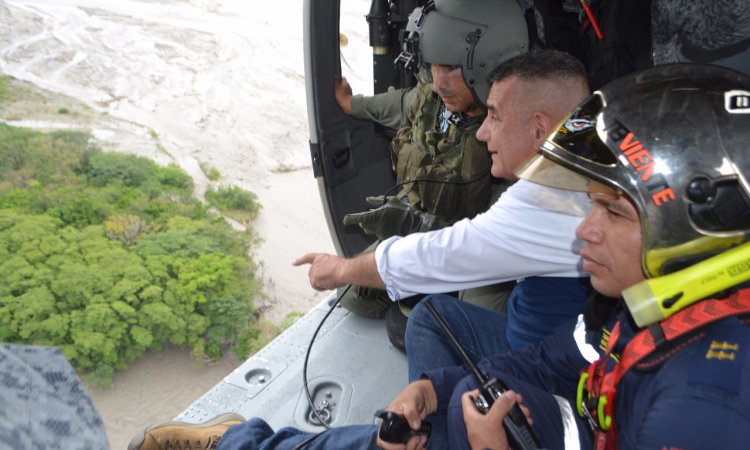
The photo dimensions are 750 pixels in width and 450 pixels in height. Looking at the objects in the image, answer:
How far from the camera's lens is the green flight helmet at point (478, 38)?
2.16 metres

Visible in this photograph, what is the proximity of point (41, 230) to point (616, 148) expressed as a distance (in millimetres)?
5419

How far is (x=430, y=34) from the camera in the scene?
7.23ft

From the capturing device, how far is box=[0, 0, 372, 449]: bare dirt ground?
885 cm

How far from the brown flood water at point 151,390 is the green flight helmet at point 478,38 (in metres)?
4.00

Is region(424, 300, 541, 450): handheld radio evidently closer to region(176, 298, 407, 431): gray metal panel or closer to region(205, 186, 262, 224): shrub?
region(176, 298, 407, 431): gray metal panel

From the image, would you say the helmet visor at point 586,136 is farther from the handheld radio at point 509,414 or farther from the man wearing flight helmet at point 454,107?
the man wearing flight helmet at point 454,107

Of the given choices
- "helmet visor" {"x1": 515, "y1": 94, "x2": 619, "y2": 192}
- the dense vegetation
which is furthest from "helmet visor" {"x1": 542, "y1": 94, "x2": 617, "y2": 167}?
the dense vegetation

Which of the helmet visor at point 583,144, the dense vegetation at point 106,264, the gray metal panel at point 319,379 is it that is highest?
the helmet visor at point 583,144

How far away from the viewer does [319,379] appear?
2.17 m

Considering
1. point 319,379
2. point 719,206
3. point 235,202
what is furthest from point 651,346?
point 235,202

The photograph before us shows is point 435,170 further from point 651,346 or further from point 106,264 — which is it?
point 106,264

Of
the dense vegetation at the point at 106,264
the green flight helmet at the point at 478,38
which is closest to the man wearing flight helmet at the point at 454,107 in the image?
the green flight helmet at the point at 478,38

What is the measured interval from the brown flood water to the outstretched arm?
3.73 meters

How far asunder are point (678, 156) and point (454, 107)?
1463mm
